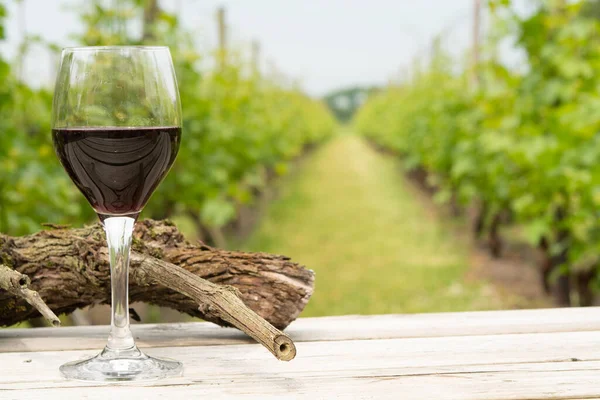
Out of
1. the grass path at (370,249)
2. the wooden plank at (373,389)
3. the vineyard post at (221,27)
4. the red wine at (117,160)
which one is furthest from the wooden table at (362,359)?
the vineyard post at (221,27)

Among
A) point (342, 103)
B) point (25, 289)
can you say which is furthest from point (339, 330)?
point (342, 103)

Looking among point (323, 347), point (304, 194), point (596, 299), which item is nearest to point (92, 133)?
point (323, 347)

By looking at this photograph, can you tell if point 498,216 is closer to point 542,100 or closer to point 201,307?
point 542,100

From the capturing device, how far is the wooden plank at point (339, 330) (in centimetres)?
164

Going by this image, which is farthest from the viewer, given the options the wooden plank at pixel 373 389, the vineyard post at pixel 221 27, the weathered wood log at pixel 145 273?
the vineyard post at pixel 221 27

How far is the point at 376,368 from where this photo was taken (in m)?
1.42

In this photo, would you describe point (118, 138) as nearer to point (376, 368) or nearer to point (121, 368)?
point (121, 368)

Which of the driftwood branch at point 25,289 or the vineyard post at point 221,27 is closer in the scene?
Result: the driftwood branch at point 25,289

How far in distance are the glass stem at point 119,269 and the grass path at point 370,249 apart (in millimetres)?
6169

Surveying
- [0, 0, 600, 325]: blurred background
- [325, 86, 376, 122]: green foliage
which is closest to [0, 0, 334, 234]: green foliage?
[0, 0, 600, 325]: blurred background

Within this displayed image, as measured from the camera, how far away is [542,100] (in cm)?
642

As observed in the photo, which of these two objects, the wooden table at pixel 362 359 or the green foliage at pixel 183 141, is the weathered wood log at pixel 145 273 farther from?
the green foliage at pixel 183 141

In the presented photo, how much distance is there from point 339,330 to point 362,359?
0.24 meters

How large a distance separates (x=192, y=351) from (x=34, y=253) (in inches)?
16.1
